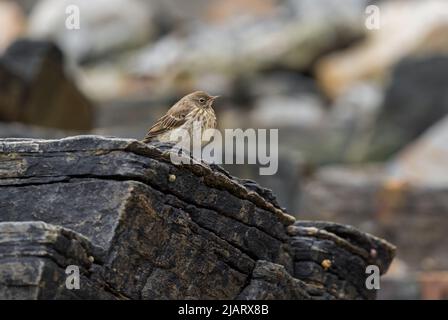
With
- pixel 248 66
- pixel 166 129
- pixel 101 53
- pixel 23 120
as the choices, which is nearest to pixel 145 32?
pixel 101 53

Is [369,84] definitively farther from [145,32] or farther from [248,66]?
[145,32]

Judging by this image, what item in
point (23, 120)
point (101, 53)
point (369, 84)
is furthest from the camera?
point (101, 53)

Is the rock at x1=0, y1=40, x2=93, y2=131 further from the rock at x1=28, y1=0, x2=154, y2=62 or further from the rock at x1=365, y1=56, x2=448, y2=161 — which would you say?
the rock at x1=28, y1=0, x2=154, y2=62

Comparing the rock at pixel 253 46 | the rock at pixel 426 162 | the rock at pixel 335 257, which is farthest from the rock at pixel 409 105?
the rock at pixel 335 257

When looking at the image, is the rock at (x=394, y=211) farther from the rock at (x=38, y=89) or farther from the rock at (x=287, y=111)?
the rock at (x=287, y=111)

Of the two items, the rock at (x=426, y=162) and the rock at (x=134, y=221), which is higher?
the rock at (x=426, y=162)
